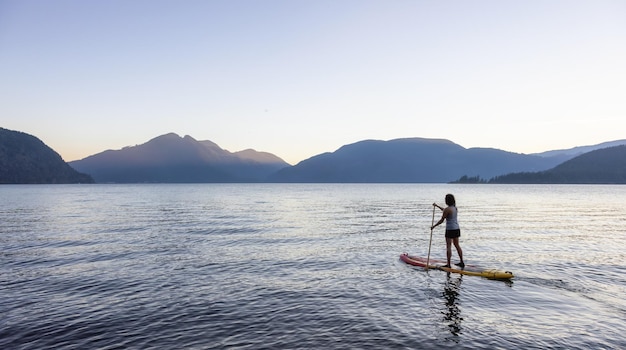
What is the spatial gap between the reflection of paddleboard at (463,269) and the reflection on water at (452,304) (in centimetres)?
52

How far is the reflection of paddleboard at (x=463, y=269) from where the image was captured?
671 inches

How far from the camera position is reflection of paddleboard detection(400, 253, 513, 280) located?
17.0m

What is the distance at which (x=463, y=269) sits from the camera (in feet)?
60.5

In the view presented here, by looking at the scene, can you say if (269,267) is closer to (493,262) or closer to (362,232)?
(493,262)

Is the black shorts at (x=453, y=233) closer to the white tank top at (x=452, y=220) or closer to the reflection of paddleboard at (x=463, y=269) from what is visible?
the white tank top at (x=452, y=220)

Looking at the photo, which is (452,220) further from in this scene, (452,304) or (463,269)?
(452,304)


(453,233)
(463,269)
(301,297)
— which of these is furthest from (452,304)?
(453,233)

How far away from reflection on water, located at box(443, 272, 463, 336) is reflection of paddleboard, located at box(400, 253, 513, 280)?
524 millimetres

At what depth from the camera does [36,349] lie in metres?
9.60

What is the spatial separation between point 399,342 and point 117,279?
1352 cm

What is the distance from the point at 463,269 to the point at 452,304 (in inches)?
219

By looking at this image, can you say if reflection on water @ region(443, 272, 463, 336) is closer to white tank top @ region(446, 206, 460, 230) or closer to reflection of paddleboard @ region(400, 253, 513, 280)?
reflection of paddleboard @ region(400, 253, 513, 280)

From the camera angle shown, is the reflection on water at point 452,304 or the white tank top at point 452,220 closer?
the reflection on water at point 452,304

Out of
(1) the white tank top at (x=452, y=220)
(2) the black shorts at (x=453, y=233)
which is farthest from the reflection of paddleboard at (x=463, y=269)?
(1) the white tank top at (x=452, y=220)
